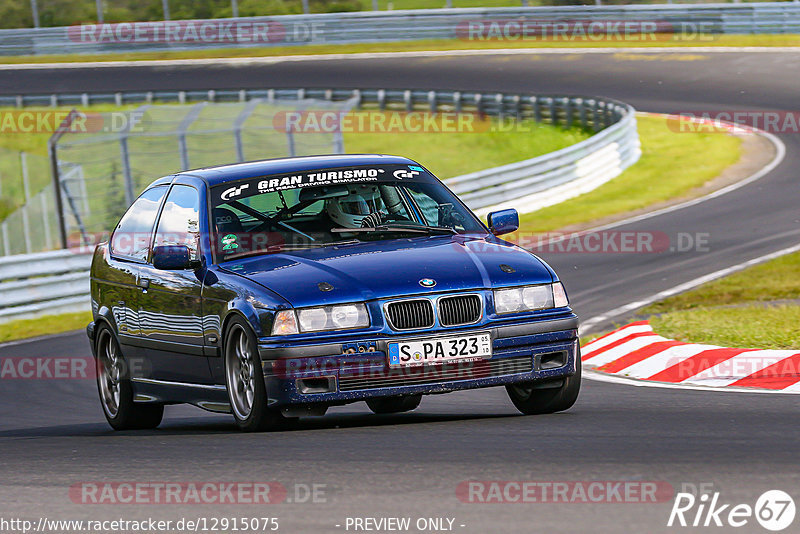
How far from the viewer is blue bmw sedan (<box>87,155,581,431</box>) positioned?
698 cm

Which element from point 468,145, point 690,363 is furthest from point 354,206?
point 468,145

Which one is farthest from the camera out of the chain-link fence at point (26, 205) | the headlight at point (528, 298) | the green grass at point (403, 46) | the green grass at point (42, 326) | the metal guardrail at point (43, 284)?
the green grass at point (403, 46)

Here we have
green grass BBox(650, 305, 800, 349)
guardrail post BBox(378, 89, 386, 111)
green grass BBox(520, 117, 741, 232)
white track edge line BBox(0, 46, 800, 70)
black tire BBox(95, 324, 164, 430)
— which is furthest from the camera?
white track edge line BBox(0, 46, 800, 70)

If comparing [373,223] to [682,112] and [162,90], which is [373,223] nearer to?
[682,112]

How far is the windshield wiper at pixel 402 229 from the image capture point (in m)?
7.98

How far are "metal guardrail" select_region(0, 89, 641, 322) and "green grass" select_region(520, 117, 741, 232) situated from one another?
0.41m

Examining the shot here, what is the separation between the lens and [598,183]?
2597 centimetres

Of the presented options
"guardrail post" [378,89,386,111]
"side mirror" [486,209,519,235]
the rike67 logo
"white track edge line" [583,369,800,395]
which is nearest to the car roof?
"side mirror" [486,209,519,235]

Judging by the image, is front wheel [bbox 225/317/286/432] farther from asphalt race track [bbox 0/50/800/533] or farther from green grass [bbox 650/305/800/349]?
green grass [bbox 650/305/800/349]

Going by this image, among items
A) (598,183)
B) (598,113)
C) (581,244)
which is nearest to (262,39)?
(598,113)

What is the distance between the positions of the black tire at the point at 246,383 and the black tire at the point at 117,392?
173cm

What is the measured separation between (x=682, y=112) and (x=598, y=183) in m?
8.58

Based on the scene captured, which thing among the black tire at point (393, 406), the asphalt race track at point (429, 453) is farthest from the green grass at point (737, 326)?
the black tire at point (393, 406)

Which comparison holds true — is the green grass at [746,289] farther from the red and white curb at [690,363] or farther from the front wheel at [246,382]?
the front wheel at [246,382]
